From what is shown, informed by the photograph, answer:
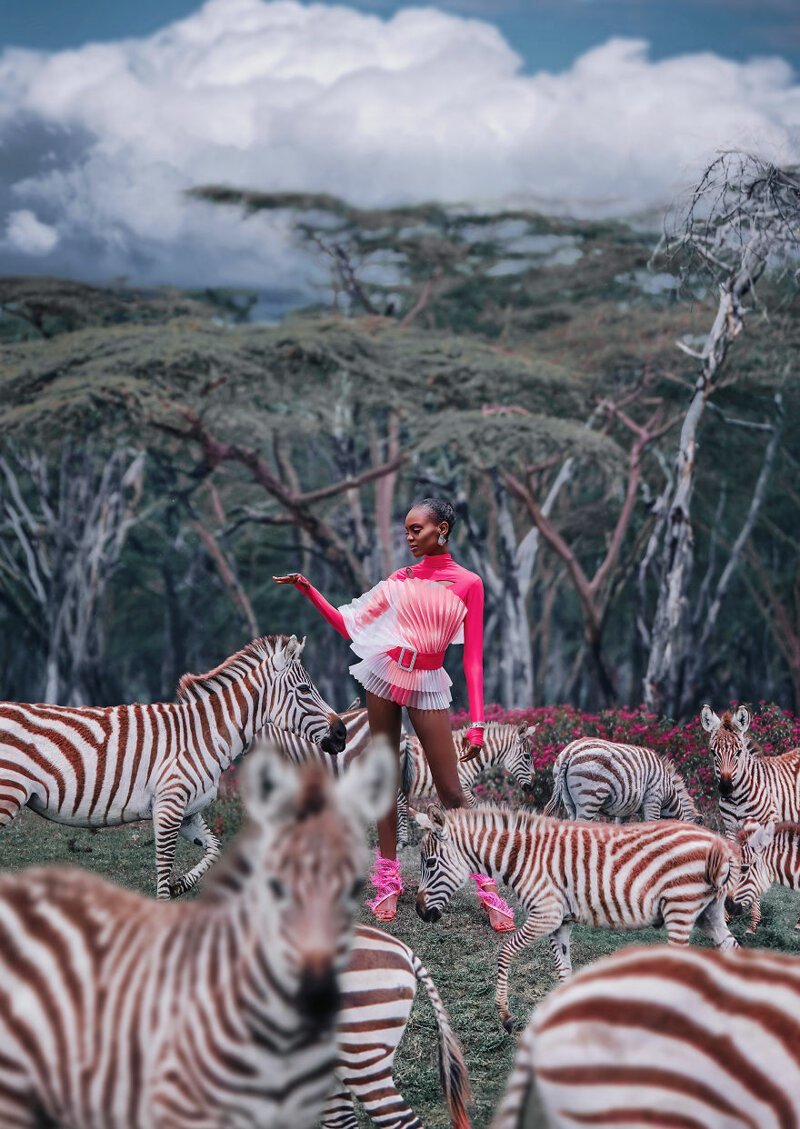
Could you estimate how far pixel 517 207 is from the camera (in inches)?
947

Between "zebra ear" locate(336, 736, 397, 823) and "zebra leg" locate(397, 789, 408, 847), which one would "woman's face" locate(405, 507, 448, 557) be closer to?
"zebra leg" locate(397, 789, 408, 847)

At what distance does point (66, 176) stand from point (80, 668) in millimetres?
9611

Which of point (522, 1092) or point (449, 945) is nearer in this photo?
point (522, 1092)

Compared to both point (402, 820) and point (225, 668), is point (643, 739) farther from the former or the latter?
point (225, 668)

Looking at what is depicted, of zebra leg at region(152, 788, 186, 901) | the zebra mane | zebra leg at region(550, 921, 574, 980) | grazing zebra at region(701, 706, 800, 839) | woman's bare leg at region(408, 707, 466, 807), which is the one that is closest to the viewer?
zebra leg at region(550, 921, 574, 980)

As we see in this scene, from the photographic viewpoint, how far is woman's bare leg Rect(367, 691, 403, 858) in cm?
646

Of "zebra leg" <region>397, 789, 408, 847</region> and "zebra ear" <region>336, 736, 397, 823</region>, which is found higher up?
"zebra ear" <region>336, 736, 397, 823</region>

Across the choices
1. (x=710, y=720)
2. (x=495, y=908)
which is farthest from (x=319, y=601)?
(x=710, y=720)

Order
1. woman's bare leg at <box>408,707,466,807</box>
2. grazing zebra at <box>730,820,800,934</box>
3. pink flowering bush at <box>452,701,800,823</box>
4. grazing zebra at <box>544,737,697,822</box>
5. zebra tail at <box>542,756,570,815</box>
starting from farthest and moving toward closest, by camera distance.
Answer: pink flowering bush at <box>452,701,800,823</box> → zebra tail at <box>542,756,570,815</box> → grazing zebra at <box>544,737,697,822</box> → grazing zebra at <box>730,820,800,934</box> → woman's bare leg at <box>408,707,466,807</box>

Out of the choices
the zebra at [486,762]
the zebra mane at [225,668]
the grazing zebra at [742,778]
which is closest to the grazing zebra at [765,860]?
the grazing zebra at [742,778]

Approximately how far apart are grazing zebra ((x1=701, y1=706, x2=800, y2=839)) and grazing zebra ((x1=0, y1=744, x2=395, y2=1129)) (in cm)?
535

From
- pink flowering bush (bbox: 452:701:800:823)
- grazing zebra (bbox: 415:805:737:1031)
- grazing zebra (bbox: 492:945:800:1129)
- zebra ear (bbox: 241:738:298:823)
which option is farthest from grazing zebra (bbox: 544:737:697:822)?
zebra ear (bbox: 241:738:298:823)

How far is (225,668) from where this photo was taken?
7480 mm

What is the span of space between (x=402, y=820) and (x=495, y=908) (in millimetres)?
2575
